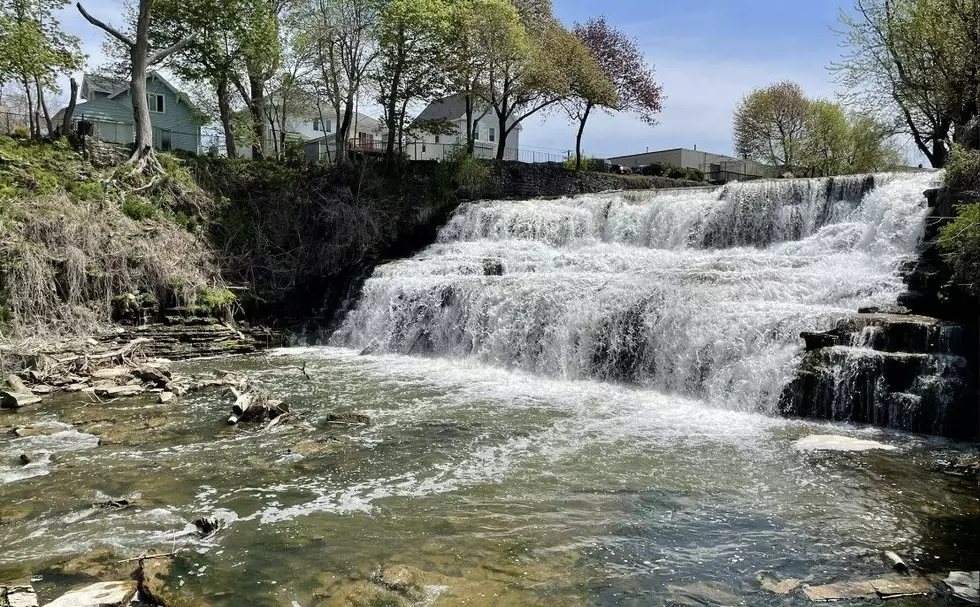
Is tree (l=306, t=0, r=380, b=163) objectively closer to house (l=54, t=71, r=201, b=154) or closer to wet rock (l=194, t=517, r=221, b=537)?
house (l=54, t=71, r=201, b=154)

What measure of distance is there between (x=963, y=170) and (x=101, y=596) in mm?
13829

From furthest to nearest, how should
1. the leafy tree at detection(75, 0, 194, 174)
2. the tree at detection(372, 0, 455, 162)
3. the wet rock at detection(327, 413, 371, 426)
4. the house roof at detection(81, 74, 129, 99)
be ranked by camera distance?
1. the house roof at detection(81, 74, 129, 99)
2. the tree at detection(372, 0, 455, 162)
3. the leafy tree at detection(75, 0, 194, 174)
4. the wet rock at detection(327, 413, 371, 426)

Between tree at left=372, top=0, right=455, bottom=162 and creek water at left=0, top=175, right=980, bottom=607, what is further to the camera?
tree at left=372, top=0, right=455, bottom=162

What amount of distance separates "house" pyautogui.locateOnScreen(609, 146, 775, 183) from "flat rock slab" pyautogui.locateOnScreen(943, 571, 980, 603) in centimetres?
4188

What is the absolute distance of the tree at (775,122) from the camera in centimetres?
4331

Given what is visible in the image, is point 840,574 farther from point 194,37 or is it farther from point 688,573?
point 194,37

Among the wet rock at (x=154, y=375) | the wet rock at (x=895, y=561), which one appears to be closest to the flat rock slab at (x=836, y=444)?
the wet rock at (x=895, y=561)

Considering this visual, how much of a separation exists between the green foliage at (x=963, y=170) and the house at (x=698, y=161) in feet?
107

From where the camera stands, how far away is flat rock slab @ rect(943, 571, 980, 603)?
13.1 ft

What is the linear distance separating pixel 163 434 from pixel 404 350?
7.15 metres

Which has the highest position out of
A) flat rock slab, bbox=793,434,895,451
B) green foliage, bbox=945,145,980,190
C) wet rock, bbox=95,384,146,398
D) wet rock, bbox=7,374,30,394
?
green foliage, bbox=945,145,980,190

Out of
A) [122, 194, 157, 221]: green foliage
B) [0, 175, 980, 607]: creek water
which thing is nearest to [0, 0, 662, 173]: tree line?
[122, 194, 157, 221]: green foliage

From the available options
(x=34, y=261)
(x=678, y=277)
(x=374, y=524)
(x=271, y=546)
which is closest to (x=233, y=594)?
(x=271, y=546)

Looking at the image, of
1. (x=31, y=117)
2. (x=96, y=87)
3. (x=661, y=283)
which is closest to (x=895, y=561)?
(x=661, y=283)
